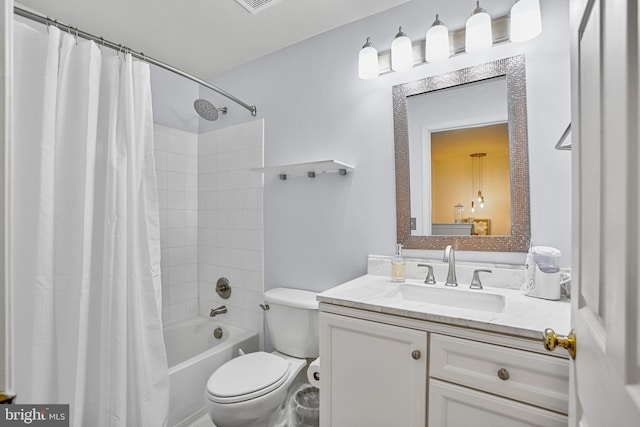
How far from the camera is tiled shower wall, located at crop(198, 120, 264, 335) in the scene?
2.13m

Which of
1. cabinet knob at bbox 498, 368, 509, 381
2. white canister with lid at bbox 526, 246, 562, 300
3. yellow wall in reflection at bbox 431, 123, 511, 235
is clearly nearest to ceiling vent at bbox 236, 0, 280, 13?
yellow wall in reflection at bbox 431, 123, 511, 235

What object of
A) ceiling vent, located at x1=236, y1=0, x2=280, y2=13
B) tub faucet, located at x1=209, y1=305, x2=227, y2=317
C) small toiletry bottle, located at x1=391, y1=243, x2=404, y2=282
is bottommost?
tub faucet, located at x1=209, y1=305, x2=227, y2=317

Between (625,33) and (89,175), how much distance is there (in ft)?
5.09

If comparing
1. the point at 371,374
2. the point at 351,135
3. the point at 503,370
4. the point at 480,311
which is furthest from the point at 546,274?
the point at 351,135

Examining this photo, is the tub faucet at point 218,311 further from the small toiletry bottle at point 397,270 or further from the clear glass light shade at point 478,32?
the clear glass light shade at point 478,32

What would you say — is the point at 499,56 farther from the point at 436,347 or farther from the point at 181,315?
the point at 181,315

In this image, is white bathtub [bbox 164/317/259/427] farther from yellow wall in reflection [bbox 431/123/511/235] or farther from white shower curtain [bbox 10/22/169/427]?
yellow wall in reflection [bbox 431/123/511/235]

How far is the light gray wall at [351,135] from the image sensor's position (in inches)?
49.4

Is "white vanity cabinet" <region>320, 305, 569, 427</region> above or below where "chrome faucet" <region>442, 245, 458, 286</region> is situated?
below

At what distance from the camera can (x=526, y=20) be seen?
121 cm

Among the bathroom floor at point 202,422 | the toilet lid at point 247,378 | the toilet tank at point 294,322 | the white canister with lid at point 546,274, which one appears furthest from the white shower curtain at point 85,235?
the white canister with lid at point 546,274

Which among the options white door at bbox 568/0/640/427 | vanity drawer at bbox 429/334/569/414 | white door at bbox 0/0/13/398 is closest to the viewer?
white door at bbox 568/0/640/427

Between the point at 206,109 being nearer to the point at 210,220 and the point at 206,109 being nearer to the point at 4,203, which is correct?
the point at 210,220

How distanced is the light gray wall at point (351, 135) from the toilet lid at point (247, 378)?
489 millimetres
